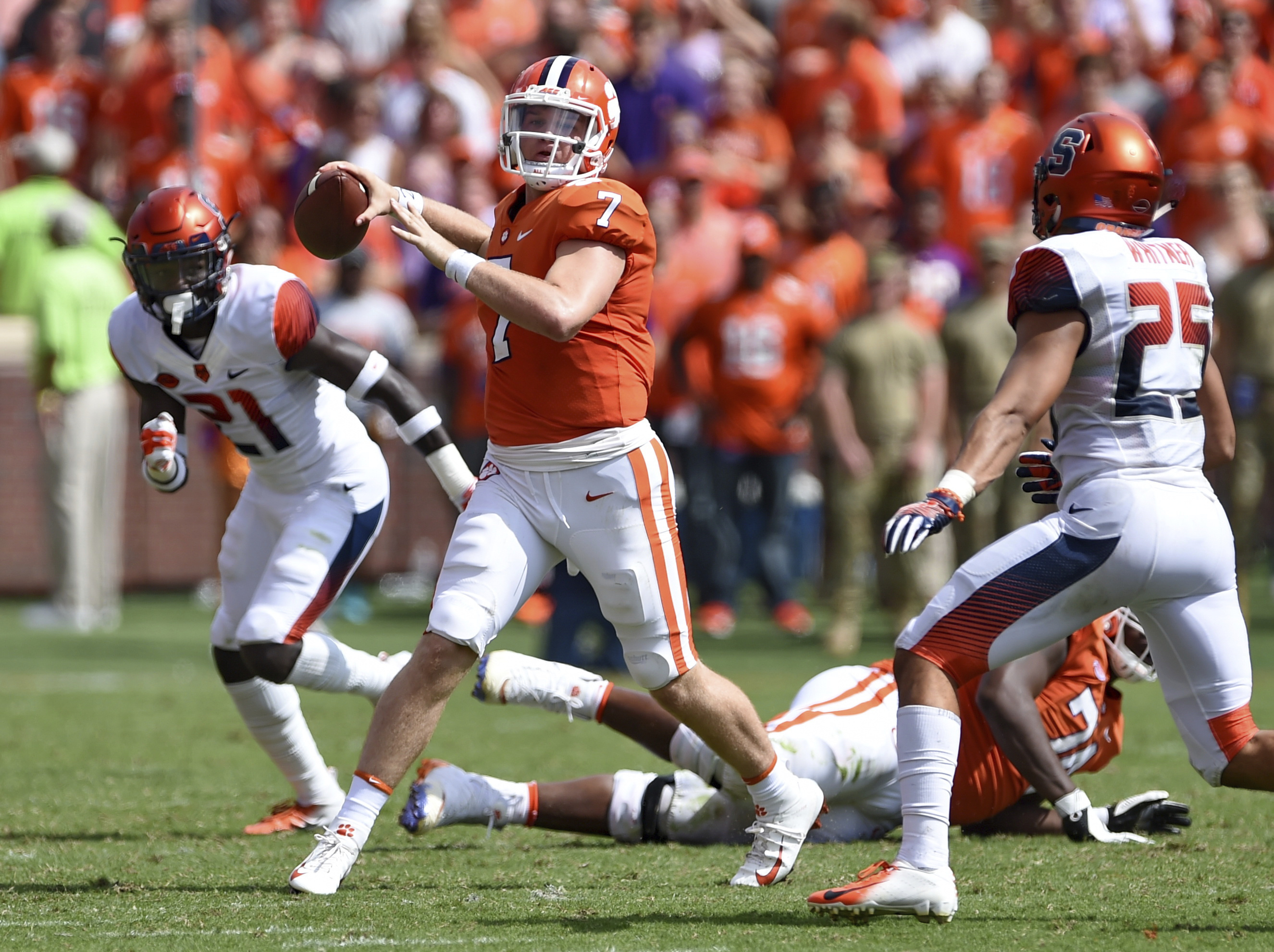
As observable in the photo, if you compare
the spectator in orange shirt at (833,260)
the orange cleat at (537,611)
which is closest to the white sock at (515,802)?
the orange cleat at (537,611)

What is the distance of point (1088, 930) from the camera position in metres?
3.67

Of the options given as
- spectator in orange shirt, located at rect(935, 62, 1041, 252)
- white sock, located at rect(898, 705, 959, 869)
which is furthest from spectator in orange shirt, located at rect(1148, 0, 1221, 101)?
white sock, located at rect(898, 705, 959, 869)

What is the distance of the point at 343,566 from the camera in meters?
5.25

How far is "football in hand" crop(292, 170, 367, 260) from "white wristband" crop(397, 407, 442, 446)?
27.3 inches

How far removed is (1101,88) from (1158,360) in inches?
315

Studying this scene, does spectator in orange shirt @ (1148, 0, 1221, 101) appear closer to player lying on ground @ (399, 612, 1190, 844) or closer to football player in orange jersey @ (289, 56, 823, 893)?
player lying on ground @ (399, 612, 1190, 844)

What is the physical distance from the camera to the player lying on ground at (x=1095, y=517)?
3.67 metres

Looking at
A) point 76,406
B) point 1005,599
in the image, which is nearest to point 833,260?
point 76,406

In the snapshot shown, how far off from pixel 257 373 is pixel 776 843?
7.09ft

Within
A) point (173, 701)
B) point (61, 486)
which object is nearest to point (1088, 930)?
point (173, 701)

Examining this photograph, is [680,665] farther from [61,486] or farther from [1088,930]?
[61,486]

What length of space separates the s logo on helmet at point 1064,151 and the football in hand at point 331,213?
167cm

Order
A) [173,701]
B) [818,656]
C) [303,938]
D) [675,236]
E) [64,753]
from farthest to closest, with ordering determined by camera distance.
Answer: [675,236]
[818,656]
[173,701]
[64,753]
[303,938]

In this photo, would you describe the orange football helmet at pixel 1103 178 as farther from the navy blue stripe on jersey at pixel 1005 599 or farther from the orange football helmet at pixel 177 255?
the orange football helmet at pixel 177 255
